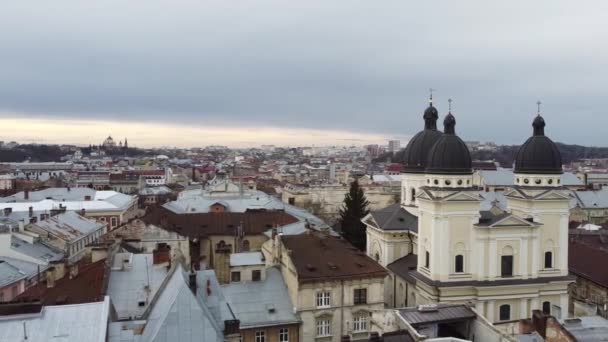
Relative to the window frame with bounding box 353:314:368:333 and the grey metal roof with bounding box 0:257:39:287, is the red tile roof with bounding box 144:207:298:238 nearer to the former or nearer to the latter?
the grey metal roof with bounding box 0:257:39:287

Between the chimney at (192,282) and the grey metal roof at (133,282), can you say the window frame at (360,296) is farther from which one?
the chimney at (192,282)

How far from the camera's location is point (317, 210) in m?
111

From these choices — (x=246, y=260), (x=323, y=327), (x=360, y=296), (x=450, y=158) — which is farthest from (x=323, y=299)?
(x=450, y=158)

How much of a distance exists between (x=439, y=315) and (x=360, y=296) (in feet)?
29.3

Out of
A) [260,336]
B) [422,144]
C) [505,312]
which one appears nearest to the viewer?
[260,336]

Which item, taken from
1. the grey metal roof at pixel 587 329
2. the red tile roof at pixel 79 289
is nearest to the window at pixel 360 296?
the grey metal roof at pixel 587 329

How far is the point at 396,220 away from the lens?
54.5m

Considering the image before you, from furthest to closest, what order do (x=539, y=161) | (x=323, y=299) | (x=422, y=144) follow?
(x=422, y=144)
(x=539, y=161)
(x=323, y=299)

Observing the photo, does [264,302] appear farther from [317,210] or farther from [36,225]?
[317,210]

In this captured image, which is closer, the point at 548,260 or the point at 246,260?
the point at 246,260

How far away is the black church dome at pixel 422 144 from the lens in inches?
2275

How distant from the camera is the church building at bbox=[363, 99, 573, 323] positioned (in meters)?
44.0

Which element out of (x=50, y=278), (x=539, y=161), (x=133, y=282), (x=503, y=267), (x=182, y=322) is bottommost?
(x=503, y=267)

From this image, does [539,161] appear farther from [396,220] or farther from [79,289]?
[79,289]
